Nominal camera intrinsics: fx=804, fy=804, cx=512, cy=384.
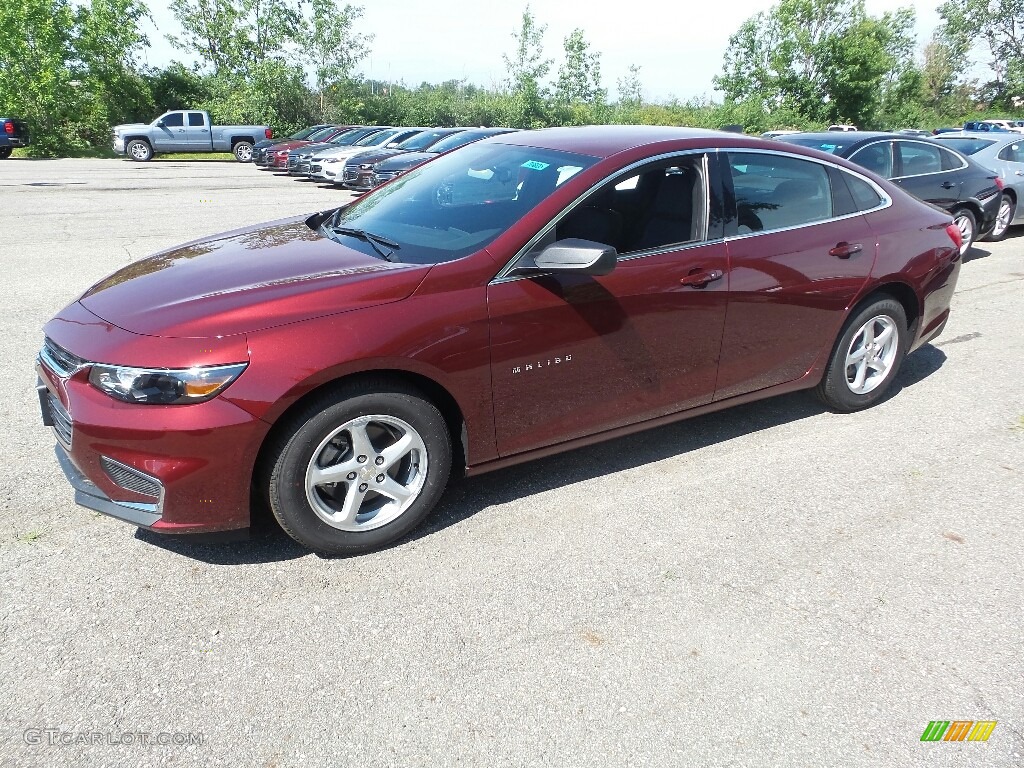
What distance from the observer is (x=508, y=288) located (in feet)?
11.1

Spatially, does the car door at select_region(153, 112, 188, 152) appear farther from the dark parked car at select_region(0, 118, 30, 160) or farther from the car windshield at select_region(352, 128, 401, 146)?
the car windshield at select_region(352, 128, 401, 146)

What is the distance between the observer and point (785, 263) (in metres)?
4.21

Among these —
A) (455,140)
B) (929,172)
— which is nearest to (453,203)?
(929,172)

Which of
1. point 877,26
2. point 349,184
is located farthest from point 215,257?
point 877,26

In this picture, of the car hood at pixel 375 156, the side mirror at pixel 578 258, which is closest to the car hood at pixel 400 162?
the car hood at pixel 375 156

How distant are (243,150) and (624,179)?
28435mm

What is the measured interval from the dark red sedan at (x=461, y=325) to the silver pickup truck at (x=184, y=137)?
27.2 metres

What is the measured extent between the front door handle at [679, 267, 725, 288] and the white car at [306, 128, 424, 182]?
16.5 meters

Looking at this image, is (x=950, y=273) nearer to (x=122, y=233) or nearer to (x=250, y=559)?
(x=250, y=559)

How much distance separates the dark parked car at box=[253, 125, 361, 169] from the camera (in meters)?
24.0

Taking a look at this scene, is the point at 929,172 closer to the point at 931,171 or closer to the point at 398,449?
the point at 931,171

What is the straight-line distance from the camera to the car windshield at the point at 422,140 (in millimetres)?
19938

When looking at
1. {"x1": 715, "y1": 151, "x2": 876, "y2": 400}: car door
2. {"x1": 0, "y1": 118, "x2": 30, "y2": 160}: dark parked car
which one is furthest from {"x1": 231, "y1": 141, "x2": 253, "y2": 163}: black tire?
{"x1": 715, "y1": 151, "x2": 876, "y2": 400}: car door

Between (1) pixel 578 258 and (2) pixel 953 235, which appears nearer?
(1) pixel 578 258
